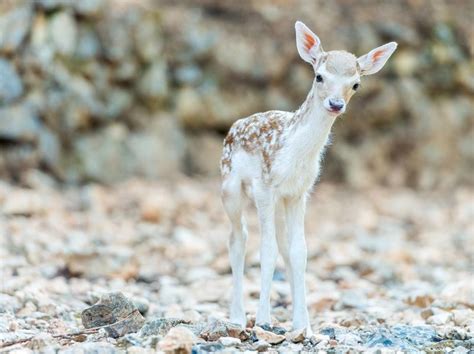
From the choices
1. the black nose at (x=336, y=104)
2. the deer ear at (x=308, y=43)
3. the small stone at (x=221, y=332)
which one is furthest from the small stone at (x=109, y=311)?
the deer ear at (x=308, y=43)

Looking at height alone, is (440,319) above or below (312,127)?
below

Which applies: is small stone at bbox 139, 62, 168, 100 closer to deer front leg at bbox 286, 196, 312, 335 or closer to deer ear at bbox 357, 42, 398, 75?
deer front leg at bbox 286, 196, 312, 335

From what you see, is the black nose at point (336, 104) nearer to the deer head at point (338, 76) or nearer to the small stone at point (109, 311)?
the deer head at point (338, 76)

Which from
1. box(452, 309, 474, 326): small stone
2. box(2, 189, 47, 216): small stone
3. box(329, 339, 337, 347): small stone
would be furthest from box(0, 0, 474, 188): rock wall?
box(329, 339, 337, 347): small stone

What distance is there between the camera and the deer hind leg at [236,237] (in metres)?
6.90

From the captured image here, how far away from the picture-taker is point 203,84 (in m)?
17.9

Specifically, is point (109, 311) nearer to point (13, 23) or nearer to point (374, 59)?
point (374, 59)

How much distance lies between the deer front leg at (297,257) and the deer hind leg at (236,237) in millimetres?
452

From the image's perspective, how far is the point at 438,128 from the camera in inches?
763

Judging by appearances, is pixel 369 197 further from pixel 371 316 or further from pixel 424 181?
pixel 371 316

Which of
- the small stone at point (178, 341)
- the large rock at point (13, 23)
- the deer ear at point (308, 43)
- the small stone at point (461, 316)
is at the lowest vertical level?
the small stone at point (178, 341)

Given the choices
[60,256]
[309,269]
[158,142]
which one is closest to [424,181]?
[158,142]

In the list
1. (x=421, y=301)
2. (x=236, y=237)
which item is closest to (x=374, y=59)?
(x=236, y=237)

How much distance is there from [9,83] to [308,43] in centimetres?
971
